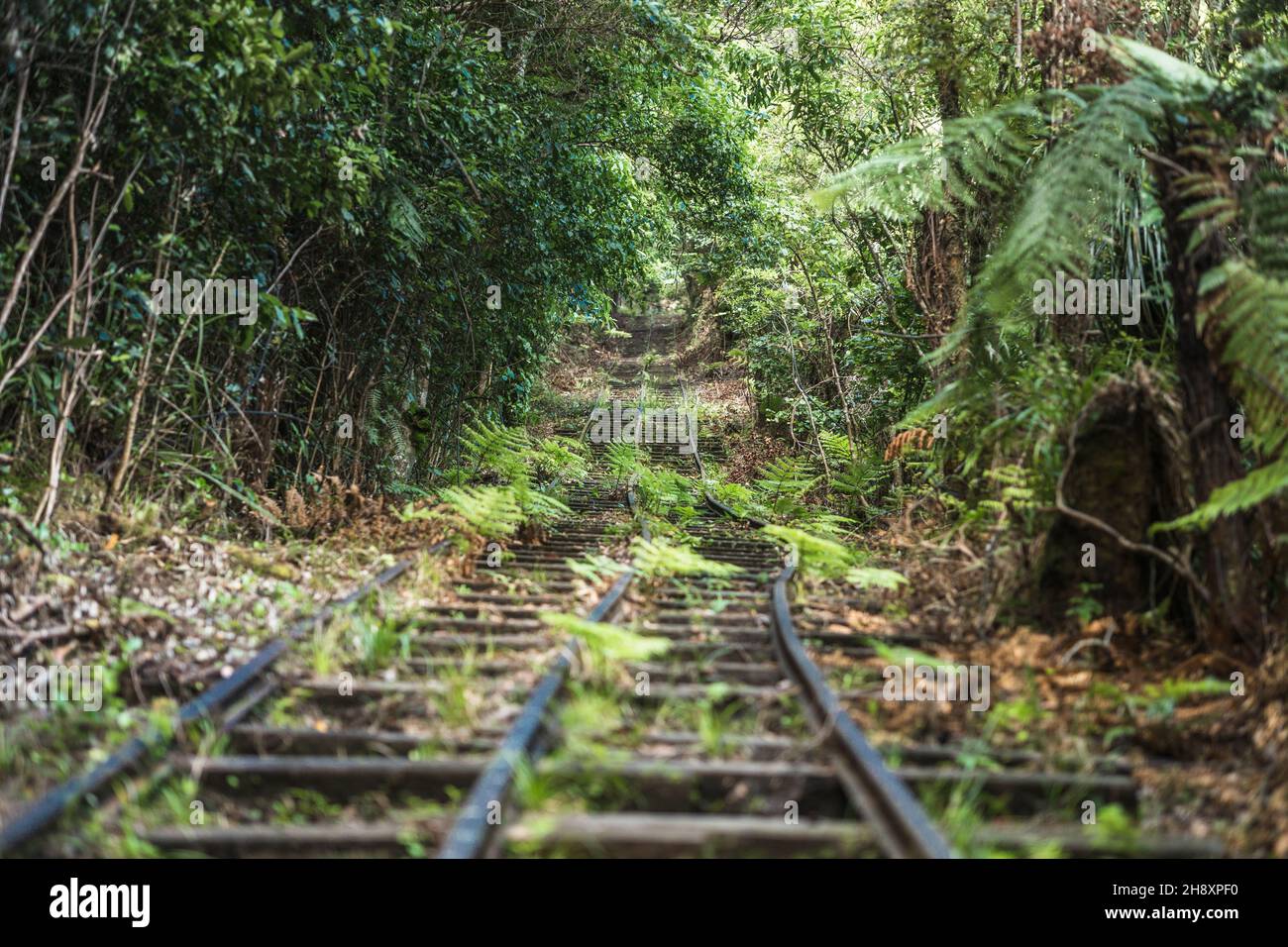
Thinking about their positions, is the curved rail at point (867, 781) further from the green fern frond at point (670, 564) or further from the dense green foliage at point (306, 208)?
the dense green foliage at point (306, 208)

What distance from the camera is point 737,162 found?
1411cm

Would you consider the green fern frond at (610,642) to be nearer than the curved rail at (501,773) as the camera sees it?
No

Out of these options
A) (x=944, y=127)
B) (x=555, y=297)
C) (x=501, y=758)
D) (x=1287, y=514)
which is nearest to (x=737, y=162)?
(x=555, y=297)

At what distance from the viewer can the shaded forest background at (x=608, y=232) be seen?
398 centimetres

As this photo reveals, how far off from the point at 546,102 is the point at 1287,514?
9206mm

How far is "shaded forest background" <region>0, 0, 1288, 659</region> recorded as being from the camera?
398cm

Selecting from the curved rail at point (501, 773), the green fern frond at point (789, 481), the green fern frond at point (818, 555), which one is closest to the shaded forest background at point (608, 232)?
the green fern frond at point (789, 481)

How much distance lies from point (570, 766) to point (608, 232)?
10075 millimetres

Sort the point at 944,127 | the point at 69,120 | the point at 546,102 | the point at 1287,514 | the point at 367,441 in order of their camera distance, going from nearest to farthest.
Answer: the point at 1287,514 < the point at 944,127 < the point at 69,120 < the point at 367,441 < the point at 546,102

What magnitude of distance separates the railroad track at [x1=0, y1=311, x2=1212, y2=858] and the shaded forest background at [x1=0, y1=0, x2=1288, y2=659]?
146cm

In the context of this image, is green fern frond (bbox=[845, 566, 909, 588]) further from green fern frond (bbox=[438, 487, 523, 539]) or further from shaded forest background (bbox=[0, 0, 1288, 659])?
green fern frond (bbox=[438, 487, 523, 539])

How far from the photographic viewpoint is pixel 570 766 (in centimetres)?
292

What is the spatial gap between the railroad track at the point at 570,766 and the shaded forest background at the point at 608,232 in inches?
57.5
